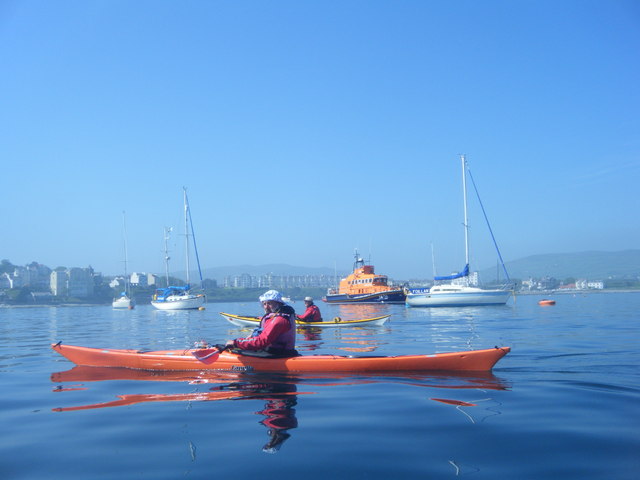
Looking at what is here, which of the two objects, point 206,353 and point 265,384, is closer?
point 265,384

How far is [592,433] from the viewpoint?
5.37 metres

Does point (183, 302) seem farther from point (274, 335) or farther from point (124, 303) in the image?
point (274, 335)

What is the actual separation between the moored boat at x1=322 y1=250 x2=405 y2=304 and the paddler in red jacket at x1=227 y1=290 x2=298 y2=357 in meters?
46.0

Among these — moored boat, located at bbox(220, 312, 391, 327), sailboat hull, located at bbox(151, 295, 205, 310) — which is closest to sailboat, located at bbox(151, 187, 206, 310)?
sailboat hull, located at bbox(151, 295, 205, 310)

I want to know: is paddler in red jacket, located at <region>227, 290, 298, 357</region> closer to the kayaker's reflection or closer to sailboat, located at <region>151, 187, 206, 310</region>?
the kayaker's reflection

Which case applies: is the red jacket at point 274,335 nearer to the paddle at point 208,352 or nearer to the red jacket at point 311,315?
the paddle at point 208,352

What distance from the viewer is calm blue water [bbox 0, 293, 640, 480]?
454 centimetres

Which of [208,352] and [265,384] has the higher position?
[208,352]

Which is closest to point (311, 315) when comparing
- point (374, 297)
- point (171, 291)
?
point (374, 297)

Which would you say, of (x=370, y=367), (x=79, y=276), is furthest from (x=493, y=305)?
(x=79, y=276)

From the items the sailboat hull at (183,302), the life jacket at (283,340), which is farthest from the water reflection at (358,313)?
the life jacket at (283,340)

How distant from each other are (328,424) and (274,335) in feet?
11.2

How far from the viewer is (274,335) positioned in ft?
30.1

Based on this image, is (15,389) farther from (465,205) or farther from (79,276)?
(79,276)
